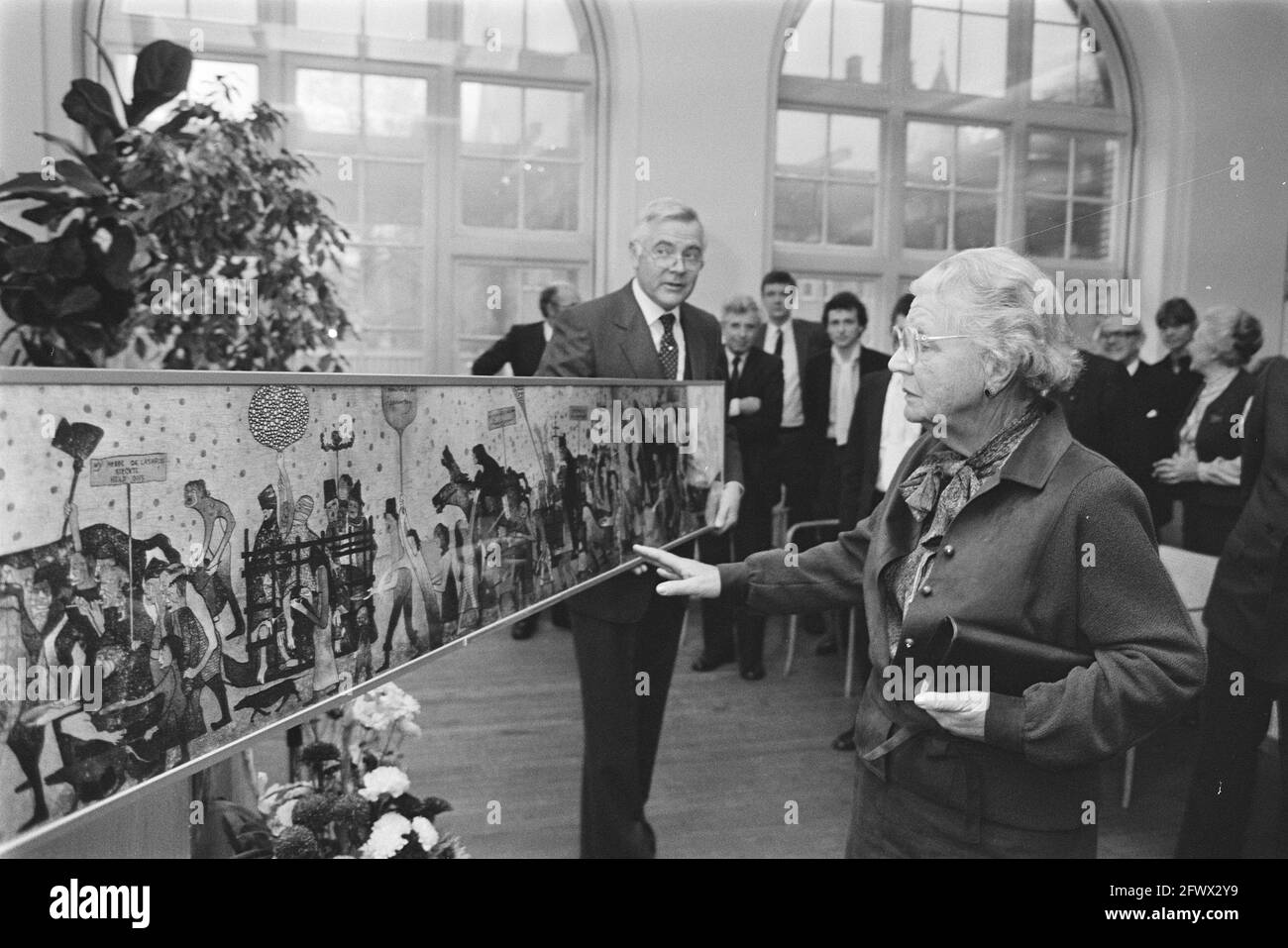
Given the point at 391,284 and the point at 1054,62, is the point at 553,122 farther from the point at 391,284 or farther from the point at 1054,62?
Result: the point at 1054,62

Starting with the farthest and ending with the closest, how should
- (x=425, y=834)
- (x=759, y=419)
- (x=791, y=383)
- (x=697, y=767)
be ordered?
(x=791, y=383) < (x=759, y=419) < (x=697, y=767) < (x=425, y=834)

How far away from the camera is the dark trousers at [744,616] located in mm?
4590

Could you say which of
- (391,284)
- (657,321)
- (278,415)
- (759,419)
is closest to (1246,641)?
(657,321)

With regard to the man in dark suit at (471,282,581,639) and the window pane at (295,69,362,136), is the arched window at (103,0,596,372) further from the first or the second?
the man in dark suit at (471,282,581,639)

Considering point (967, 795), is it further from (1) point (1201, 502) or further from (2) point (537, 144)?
(2) point (537, 144)

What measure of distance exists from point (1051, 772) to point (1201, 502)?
213 cm

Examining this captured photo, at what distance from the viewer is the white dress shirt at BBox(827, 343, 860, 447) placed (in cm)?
465

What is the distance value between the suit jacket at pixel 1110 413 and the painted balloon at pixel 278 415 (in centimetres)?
339

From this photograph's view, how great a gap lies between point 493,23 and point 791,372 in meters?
2.43

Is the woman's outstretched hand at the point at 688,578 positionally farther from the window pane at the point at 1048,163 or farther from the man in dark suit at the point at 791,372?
the window pane at the point at 1048,163

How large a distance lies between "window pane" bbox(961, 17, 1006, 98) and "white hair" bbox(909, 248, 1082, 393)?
167 inches

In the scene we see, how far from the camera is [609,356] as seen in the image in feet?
8.18

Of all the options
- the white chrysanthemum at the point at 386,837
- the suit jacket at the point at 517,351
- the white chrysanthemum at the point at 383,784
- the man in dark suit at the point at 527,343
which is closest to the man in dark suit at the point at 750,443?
the man in dark suit at the point at 527,343

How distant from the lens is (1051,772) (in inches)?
56.5
